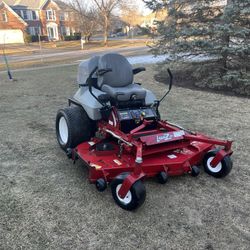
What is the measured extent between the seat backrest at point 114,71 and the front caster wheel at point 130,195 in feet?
5.30

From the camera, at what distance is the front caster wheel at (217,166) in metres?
3.54

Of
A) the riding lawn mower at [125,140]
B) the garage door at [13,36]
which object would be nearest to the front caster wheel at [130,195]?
the riding lawn mower at [125,140]

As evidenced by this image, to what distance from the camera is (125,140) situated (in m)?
3.39

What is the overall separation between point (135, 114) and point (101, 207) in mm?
1297

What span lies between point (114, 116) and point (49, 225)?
1523 millimetres

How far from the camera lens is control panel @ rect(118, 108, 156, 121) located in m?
3.70

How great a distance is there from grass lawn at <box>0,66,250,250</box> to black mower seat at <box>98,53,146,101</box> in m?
1.18

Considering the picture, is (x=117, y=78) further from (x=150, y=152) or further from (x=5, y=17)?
(x=5, y=17)

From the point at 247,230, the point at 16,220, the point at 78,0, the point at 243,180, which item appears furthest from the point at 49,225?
the point at 78,0

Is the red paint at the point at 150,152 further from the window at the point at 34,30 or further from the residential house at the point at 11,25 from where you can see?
the window at the point at 34,30

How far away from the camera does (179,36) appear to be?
28.2ft

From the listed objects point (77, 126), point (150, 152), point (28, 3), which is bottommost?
point (150, 152)

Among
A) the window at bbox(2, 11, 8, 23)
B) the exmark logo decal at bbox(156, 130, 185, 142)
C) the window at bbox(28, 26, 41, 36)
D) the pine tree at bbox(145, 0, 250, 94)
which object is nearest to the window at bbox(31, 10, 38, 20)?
the window at bbox(28, 26, 41, 36)

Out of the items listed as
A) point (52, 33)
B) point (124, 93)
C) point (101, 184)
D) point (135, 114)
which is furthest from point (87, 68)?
point (52, 33)
